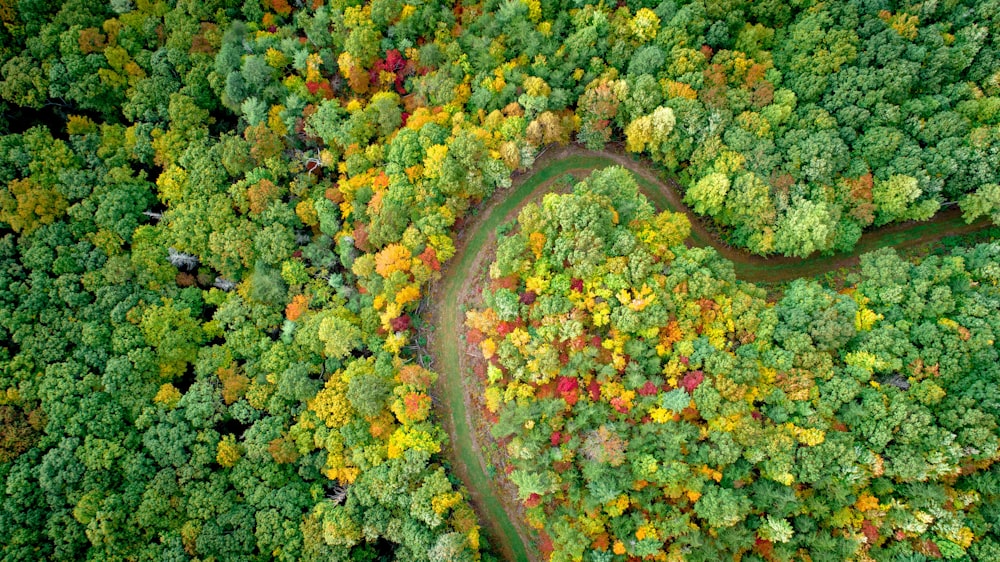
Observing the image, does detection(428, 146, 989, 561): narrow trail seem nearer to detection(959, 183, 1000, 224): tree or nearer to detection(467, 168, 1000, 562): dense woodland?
detection(467, 168, 1000, 562): dense woodland

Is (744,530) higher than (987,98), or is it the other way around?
(987,98)

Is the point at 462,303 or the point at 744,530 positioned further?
the point at 462,303

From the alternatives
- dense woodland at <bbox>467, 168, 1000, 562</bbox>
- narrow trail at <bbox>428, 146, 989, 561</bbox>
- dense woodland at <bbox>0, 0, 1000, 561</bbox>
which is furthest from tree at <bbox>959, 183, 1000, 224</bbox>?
narrow trail at <bbox>428, 146, 989, 561</bbox>

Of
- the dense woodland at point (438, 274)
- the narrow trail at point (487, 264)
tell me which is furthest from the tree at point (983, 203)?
the narrow trail at point (487, 264)

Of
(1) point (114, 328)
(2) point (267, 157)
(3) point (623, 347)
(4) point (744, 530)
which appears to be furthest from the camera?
(2) point (267, 157)

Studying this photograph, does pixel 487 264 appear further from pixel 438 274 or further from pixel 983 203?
pixel 983 203

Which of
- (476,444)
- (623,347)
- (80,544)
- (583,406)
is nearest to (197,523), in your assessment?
(80,544)

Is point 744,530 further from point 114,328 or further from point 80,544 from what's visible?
point 114,328

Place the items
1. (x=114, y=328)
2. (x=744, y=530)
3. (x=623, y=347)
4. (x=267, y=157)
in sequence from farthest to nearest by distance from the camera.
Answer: (x=267, y=157) < (x=114, y=328) < (x=623, y=347) < (x=744, y=530)

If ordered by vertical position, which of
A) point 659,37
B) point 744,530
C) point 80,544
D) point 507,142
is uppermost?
point 659,37
